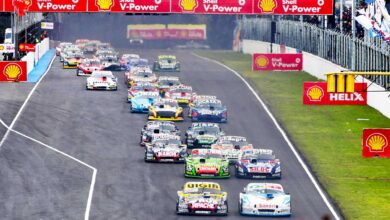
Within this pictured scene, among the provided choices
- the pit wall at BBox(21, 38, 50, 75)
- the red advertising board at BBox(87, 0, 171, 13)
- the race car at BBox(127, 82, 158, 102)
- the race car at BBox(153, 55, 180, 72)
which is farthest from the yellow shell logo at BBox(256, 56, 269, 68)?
the red advertising board at BBox(87, 0, 171, 13)

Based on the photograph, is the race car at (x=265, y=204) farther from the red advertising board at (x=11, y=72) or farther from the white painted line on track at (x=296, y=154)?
the red advertising board at (x=11, y=72)

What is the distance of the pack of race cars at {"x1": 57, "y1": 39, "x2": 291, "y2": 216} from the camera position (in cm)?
5945

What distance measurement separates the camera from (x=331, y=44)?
368ft

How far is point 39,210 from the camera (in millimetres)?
60500

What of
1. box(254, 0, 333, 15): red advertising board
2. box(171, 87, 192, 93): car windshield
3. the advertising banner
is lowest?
box(171, 87, 192, 93): car windshield

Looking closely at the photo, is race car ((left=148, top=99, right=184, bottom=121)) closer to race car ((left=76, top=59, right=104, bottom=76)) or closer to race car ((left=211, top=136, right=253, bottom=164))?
race car ((left=211, top=136, right=253, bottom=164))

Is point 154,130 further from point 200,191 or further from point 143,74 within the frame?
point 143,74

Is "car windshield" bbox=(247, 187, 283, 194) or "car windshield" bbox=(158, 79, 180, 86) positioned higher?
"car windshield" bbox=(158, 79, 180, 86)

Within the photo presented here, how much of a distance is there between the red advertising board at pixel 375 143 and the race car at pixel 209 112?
2605 centimetres

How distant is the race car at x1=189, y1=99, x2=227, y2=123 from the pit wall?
28.6 meters

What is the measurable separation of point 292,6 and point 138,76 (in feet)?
46.0

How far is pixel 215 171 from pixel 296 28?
64.8 m

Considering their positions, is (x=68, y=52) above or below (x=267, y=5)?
below

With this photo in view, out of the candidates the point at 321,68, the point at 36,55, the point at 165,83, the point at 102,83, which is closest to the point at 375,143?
the point at 165,83
